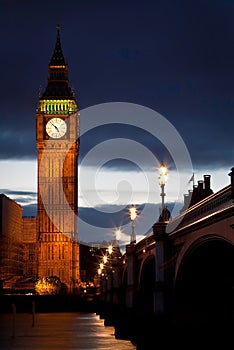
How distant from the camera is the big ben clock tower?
17575 centimetres

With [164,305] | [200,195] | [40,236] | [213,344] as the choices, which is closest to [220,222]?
[213,344]

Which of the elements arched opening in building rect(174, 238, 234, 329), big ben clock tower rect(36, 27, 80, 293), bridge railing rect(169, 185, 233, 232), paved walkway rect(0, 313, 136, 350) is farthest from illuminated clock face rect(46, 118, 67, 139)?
bridge railing rect(169, 185, 233, 232)

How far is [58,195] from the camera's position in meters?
179

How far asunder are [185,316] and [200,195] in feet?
89.2

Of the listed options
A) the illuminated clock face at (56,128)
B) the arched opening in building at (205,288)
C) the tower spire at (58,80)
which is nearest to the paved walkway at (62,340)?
the arched opening in building at (205,288)

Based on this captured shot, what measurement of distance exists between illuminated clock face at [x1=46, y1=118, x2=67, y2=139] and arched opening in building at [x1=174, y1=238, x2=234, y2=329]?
13782 cm

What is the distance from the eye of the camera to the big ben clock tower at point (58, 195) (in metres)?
176

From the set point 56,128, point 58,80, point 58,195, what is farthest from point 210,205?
point 58,80

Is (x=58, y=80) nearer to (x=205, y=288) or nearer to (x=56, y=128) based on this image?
(x=56, y=128)

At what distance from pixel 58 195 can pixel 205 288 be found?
138 meters

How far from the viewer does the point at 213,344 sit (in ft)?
101

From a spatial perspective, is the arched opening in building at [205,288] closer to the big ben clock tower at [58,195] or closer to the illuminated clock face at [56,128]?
the big ben clock tower at [58,195]

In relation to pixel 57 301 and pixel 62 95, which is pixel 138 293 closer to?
pixel 57 301

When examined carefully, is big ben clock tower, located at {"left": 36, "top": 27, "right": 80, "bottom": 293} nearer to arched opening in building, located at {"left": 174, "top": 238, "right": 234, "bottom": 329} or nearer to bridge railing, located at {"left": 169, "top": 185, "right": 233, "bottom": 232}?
arched opening in building, located at {"left": 174, "top": 238, "right": 234, "bottom": 329}
